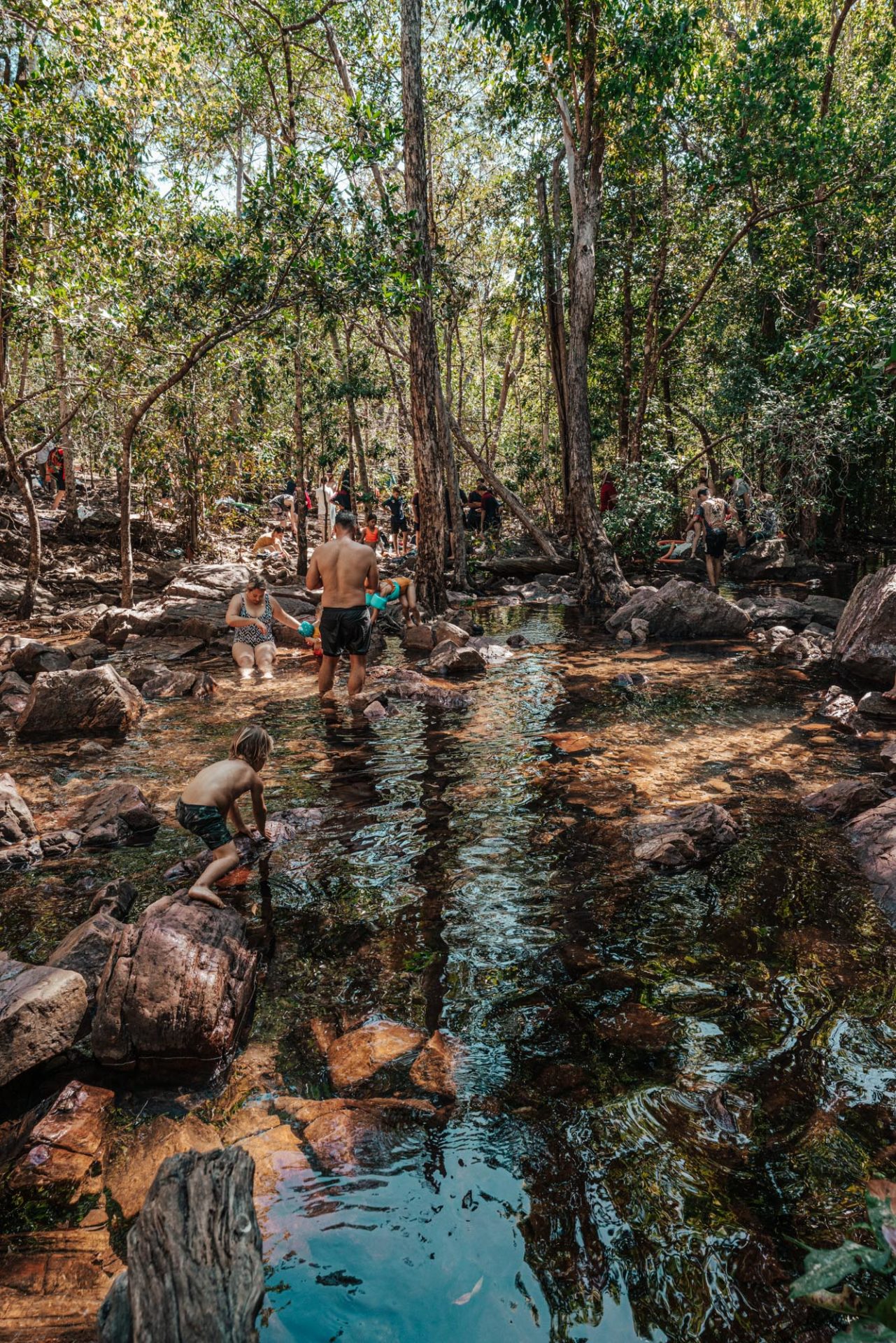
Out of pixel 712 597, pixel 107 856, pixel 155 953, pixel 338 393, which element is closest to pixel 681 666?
pixel 712 597

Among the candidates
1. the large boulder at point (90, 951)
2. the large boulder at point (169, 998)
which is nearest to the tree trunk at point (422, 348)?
the large boulder at point (90, 951)

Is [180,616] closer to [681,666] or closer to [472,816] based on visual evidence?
[681,666]

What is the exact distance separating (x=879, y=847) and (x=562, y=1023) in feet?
7.73

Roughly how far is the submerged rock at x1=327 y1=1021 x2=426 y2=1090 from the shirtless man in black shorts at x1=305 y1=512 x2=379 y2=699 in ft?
17.9

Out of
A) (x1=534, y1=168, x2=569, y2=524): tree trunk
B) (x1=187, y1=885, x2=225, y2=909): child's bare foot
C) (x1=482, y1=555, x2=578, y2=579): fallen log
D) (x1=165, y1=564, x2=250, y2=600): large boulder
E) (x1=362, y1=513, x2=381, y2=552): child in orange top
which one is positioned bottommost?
(x1=187, y1=885, x2=225, y2=909): child's bare foot

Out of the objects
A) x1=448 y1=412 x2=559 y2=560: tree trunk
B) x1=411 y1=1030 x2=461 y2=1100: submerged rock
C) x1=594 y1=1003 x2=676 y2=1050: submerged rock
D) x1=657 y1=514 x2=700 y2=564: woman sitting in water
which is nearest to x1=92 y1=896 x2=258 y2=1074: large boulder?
x1=411 y1=1030 x2=461 y2=1100: submerged rock

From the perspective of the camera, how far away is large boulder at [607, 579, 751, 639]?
1231cm

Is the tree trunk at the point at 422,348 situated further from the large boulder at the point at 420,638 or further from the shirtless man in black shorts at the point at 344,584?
Answer: the shirtless man in black shorts at the point at 344,584

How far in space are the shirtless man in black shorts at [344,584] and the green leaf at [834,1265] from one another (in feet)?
22.9

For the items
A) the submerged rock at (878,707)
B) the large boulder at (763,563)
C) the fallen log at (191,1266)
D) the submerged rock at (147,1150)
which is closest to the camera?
the fallen log at (191,1266)

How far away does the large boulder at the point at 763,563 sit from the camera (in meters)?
18.8

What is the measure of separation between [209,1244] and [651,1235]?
1296 mm

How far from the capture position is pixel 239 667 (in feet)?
33.6

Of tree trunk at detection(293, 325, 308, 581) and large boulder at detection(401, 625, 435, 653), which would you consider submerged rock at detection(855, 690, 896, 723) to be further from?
tree trunk at detection(293, 325, 308, 581)
